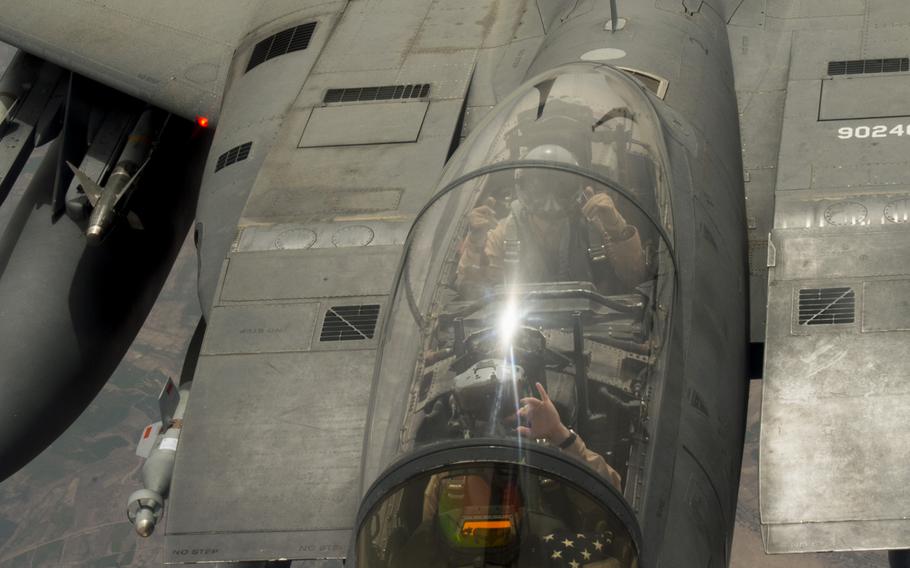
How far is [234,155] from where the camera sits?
11109 mm

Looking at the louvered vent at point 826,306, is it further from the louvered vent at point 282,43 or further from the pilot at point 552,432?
the louvered vent at point 282,43

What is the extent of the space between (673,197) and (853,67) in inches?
129

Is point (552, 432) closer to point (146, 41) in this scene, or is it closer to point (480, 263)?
point (480, 263)

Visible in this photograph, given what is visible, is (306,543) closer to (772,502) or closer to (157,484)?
(157,484)

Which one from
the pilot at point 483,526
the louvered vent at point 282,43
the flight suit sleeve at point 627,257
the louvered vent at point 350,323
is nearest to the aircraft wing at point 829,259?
the flight suit sleeve at point 627,257

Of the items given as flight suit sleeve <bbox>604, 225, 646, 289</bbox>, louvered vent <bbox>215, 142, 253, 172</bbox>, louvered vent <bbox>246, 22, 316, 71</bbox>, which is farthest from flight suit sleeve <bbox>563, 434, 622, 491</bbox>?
louvered vent <bbox>246, 22, 316, 71</bbox>

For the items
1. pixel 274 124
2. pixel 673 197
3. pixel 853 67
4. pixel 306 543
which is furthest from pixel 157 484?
pixel 853 67

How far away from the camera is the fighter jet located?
626 centimetres

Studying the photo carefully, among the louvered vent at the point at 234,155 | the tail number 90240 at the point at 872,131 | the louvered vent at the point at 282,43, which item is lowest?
the louvered vent at the point at 234,155

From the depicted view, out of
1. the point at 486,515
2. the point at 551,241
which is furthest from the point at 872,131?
the point at 486,515

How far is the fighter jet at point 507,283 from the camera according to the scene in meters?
6.26

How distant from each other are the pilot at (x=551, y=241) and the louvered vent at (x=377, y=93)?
3995 millimetres

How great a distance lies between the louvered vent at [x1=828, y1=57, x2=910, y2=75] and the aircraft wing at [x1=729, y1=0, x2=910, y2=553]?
0.01 meters

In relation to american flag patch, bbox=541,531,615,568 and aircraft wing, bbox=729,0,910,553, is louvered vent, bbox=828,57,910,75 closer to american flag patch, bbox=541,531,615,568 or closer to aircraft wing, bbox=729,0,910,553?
aircraft wing, bbox=729,0,910,553
